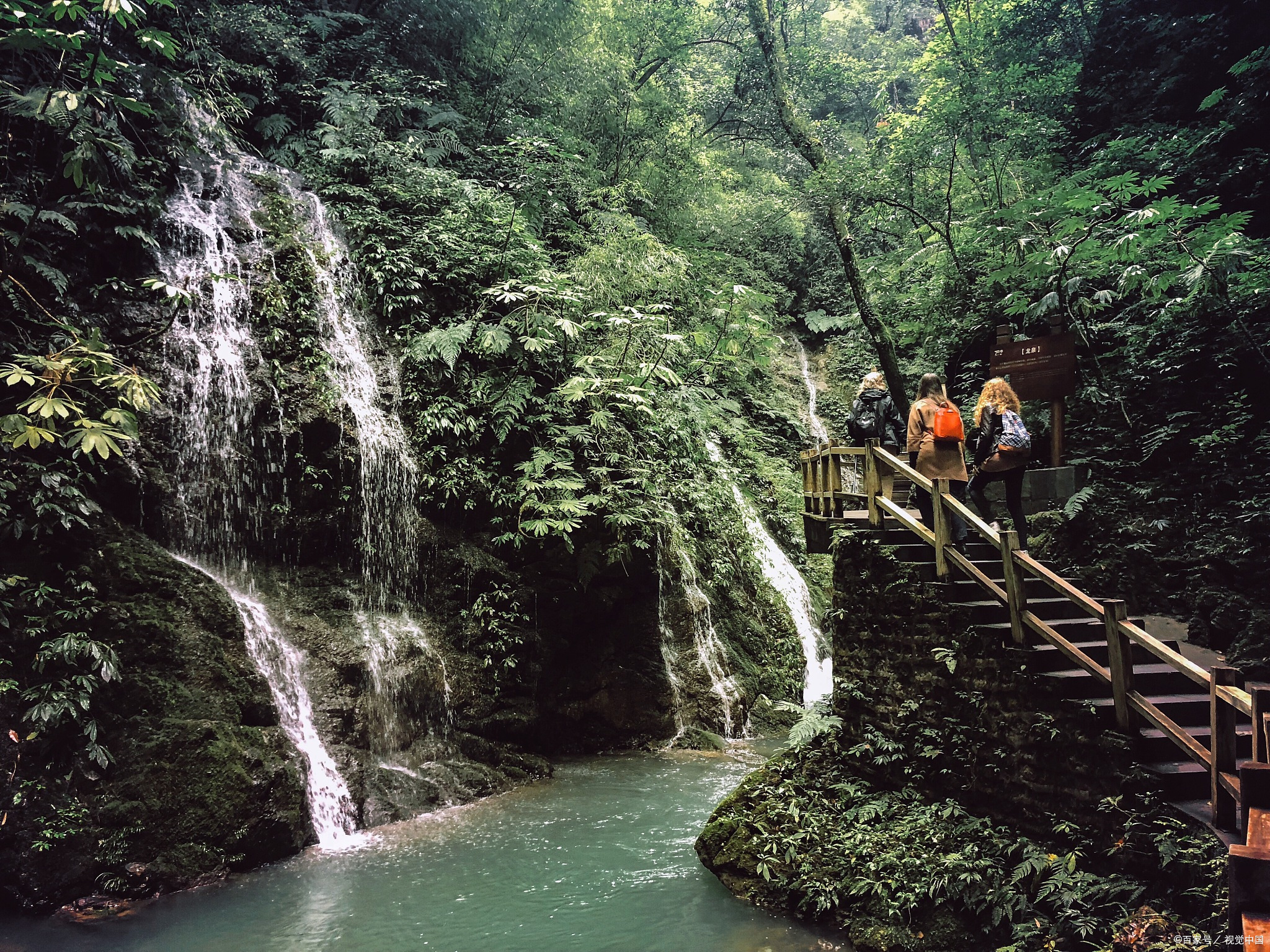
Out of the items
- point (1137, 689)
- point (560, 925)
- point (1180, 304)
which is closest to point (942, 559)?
point (1137, 689)

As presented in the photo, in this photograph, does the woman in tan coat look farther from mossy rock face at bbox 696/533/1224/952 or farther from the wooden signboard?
the wooden signboard

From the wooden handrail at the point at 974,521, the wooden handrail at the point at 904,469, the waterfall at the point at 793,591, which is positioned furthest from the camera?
the waterfall at the point at 793,591

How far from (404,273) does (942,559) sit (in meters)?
9.04

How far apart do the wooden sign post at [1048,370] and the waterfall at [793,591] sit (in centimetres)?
555

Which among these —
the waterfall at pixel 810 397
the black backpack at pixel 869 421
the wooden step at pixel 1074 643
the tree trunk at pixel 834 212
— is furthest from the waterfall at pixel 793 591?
the wooden step at pixel 1074 643

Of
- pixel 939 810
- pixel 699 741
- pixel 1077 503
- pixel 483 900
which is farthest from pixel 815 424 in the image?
pixel 483 900

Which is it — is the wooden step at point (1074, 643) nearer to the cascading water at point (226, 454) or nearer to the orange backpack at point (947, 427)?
the orange backpack at point (947, 427)

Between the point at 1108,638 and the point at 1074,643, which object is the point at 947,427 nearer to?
the point at 1074,643

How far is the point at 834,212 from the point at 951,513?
713 cm

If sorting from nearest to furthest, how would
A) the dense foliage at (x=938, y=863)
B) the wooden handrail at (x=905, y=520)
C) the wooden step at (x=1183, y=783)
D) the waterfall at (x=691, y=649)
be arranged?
the dense foliage at (x=938, y=863)
the wooden step at (x=1183, y=783)
the wooden handrail at (x=905, y=520)
the waterfall at (x=691, y=649)

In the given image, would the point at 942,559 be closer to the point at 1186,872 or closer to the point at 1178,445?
the point at 1186,872

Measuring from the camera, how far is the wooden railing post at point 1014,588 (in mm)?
5555

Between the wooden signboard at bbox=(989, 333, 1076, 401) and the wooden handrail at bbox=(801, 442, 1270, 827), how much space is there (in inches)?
137

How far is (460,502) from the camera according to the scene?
1027cm
